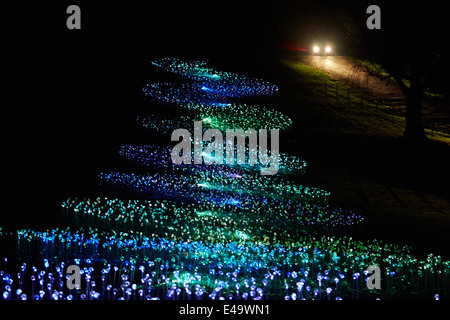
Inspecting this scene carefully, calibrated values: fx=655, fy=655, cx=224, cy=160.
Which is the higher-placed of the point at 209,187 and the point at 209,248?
the point at 209,187

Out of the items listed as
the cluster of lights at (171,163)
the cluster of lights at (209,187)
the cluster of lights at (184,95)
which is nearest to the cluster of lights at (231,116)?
the cluster of lights at (184,95)

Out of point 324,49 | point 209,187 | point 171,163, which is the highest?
point 324,49

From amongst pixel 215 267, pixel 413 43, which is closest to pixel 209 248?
pixel 215 267

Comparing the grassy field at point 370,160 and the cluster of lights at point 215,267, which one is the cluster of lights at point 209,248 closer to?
the cluster of lights at point 215,267

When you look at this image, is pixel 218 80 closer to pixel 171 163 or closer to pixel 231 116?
pixel 231 116
